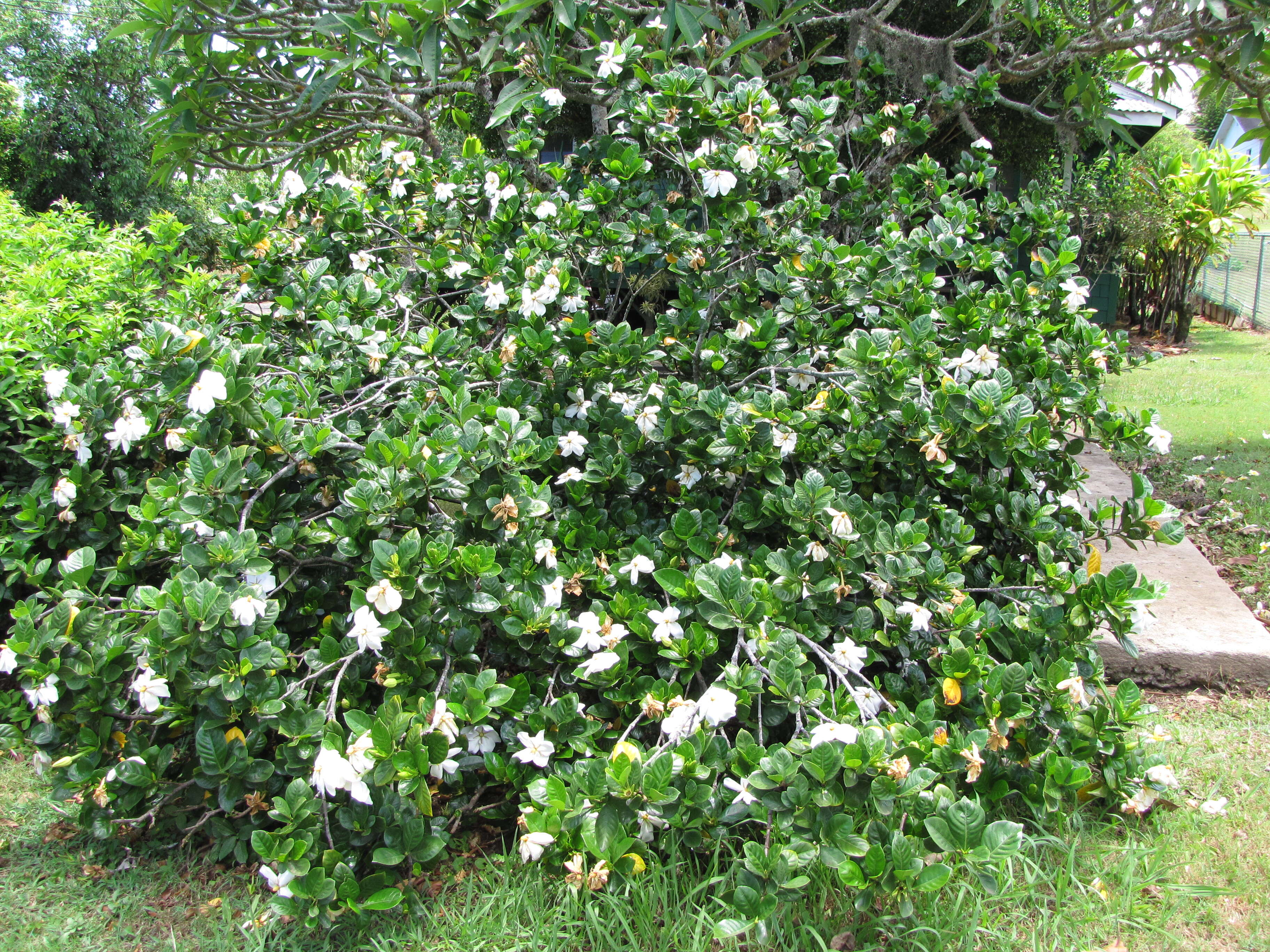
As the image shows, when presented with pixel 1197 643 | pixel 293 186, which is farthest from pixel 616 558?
pixel 1197 643

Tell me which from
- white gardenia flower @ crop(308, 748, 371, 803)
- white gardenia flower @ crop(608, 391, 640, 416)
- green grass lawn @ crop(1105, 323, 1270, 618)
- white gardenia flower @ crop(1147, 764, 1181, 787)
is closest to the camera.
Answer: white gardenia flower @ crop(308, 748, 371, 803)

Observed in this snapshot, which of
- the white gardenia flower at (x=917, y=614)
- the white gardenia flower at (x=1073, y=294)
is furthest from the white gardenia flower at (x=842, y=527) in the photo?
the white gardenia flower at (x=1073, y=294)

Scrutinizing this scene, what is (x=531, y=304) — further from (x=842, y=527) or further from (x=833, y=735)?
(x=833, y=735)

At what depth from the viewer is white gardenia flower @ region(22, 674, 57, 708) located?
79.5 inches

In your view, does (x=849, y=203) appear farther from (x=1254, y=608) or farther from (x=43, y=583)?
(x=43, y=583)

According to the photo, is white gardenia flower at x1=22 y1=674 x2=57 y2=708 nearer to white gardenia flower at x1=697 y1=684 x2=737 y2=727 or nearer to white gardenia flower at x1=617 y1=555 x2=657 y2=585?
white gardenia flower at x1=617 y1=555 x2=657 y2=585

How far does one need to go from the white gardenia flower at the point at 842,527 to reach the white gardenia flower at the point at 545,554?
2.35 ft

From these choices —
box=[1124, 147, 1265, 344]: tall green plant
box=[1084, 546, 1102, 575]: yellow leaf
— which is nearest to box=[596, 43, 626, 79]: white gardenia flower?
box=[1084, 546, 1102, 575]: yellow leaf

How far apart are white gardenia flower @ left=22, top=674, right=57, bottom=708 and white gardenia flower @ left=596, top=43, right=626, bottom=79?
2557 millimetres

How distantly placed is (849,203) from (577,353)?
159 centimetres

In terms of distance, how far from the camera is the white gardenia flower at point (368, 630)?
1889 mm

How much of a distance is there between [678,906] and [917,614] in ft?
2.93

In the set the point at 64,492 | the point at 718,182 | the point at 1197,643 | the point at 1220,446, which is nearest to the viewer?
the point at 64,492

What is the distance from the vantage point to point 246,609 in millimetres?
1900
